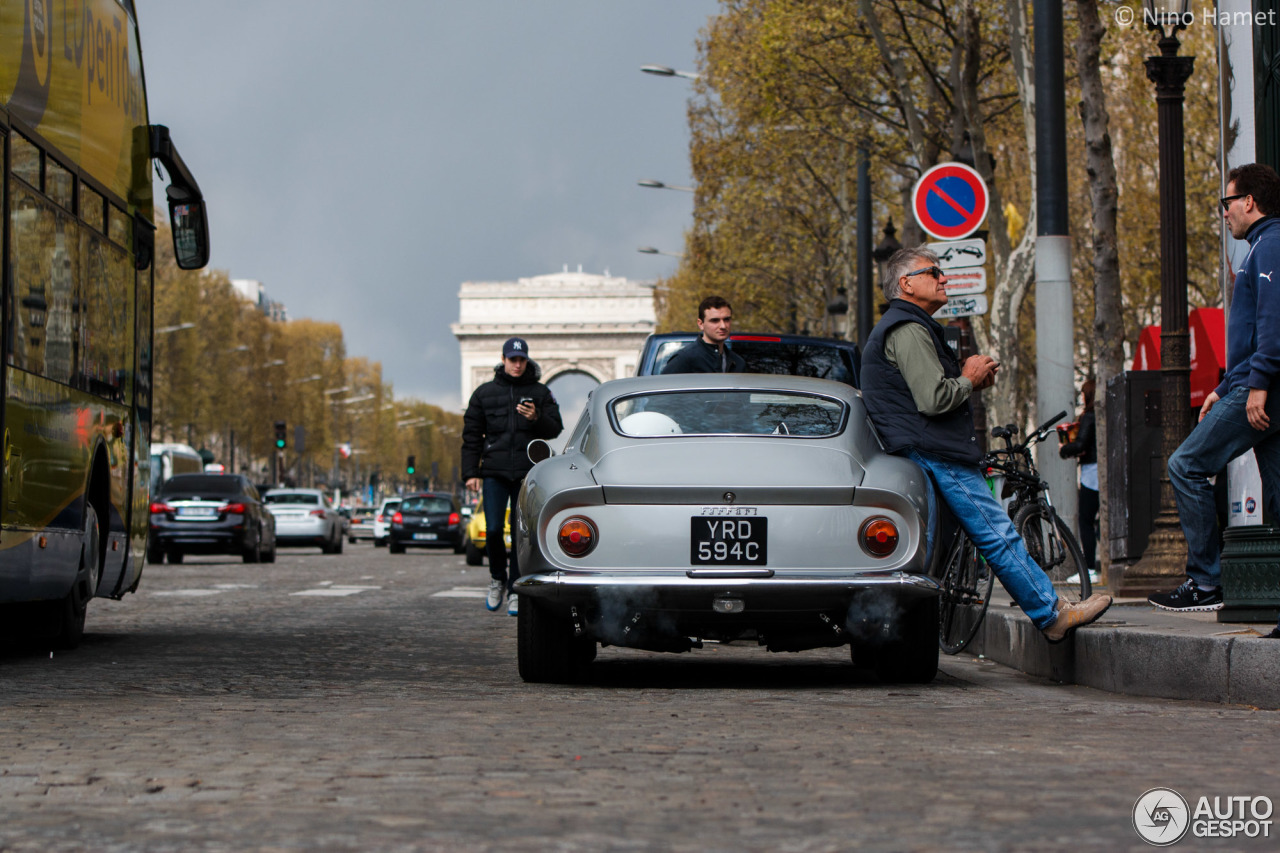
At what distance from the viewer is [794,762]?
5.34 metres

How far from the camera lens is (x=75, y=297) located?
9914 millimetres

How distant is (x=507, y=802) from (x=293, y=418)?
3598 inches

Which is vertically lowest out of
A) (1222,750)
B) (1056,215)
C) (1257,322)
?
(1222,750)

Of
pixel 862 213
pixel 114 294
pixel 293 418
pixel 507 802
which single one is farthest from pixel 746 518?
pixel 293 418

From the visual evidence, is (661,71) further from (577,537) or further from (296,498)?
(577,537)

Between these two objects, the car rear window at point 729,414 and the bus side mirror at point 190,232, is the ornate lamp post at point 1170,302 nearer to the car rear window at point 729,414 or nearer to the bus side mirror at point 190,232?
the car rear window at point 729,414

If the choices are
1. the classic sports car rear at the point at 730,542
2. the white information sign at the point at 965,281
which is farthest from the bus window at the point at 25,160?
the white information sign at the point at 965,281

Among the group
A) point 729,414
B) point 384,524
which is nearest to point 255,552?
point 384,524

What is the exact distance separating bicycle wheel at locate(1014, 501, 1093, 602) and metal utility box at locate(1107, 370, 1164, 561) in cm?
306

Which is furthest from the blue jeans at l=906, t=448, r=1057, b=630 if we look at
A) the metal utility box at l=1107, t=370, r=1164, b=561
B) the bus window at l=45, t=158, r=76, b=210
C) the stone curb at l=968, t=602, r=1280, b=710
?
the metal utility box at l=1107, t=370, r=1164, b=561

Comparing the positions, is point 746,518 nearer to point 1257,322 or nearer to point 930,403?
point 930,403

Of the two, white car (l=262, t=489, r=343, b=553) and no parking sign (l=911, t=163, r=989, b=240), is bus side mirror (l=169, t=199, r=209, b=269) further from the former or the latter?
white car (l=262, t=489, r=343, b=553)

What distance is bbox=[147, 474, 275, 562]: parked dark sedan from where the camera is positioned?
3061 centimetres

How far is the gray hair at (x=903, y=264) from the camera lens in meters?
8.55
